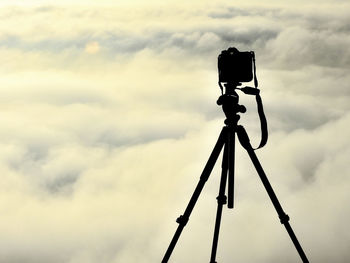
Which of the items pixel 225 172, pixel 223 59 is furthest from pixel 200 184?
pixel 223 59

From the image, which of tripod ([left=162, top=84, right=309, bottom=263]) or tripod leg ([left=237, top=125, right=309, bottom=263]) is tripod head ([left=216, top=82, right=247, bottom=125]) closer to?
tripod ([left=162, top=84, right=309, bottom=263])

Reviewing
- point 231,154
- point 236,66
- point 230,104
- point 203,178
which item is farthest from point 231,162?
point 236,66

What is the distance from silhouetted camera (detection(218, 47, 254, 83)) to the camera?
709 cm

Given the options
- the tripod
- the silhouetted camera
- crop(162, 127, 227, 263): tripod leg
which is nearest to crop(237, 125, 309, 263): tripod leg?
the tripod

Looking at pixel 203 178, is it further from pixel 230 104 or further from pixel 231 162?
pixel 230 104

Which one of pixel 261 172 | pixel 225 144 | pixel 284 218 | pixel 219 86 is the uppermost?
pixel 219 86

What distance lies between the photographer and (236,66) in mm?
7094

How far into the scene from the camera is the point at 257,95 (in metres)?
7.11

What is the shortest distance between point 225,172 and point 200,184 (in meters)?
0.56

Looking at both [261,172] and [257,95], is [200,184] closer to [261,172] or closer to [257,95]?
[261,172]

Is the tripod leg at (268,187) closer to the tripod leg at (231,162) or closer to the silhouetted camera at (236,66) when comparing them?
the tripod leg at (231,162)

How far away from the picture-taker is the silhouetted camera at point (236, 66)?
7.09m

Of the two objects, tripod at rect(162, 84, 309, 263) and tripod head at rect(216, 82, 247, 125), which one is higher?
tripod head at rect(216, 82, 247, 125)

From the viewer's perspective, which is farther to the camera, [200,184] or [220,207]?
[220,207]
